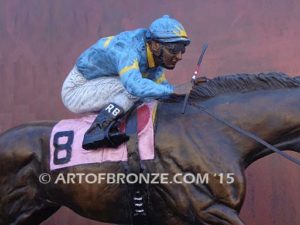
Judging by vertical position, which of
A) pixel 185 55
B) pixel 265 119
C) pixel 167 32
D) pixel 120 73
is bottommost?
pixel 185 55

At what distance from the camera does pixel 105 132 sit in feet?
11.3

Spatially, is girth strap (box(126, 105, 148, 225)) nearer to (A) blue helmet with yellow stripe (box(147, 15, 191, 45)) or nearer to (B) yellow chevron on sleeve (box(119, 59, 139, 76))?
(B) yellow chevron on sleeve (box(119, 59, 139, 76))

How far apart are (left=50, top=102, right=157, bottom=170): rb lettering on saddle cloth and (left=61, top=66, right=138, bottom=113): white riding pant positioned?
7 cm

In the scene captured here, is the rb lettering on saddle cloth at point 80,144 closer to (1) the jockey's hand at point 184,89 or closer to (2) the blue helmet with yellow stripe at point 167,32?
(1) the jockey's hand at point 184,89

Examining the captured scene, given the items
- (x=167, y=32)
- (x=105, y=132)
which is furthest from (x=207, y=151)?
(x=167, y=32)

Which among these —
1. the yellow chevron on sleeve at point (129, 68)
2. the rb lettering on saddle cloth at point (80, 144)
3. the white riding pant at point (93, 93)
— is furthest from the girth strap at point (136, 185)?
the yellow chevron on sleeve at point (129, 68)

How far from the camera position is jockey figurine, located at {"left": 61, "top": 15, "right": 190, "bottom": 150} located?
11.3ft

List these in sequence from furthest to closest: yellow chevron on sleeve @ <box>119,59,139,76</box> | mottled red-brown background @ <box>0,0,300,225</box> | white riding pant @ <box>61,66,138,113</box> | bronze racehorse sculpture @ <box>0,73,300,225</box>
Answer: mottled red-brown background @ <box>0,0,300,225</box> → white riding pant @ <box>61,66,138,113</box> → yellow chevron on sleeve @ <box>119,59,139,76</box> → bronze racehorse sculpture @ <box>0,73,300,225</box>

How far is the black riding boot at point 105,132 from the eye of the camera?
345 centimetres

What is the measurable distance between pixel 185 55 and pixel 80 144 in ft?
6.17

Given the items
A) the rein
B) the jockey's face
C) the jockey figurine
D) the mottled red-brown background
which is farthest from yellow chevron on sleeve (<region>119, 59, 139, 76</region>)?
the mottled red-brown background

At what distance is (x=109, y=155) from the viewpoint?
3.50 metres

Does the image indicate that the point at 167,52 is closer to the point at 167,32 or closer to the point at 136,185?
the point at 167,32

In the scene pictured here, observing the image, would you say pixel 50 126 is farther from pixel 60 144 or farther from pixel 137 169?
pixel 137 169
